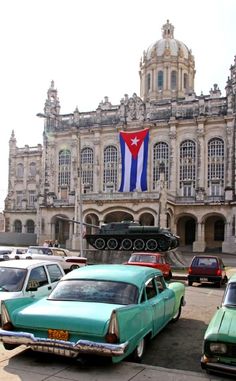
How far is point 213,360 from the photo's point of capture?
5836 millimetres

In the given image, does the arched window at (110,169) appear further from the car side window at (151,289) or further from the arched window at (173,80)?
the car side window at (151,289)

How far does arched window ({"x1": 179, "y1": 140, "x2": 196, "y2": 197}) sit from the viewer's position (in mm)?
48031

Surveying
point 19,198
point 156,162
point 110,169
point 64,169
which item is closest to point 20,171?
point 19,198

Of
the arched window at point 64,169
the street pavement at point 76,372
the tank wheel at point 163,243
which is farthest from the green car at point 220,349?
the arched window at point 64,169

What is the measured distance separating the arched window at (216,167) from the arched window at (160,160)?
497 cm

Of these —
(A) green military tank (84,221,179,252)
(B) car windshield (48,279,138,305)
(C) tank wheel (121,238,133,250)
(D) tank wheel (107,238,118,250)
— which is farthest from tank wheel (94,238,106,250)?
(B) car windshield (48,279,138,305)

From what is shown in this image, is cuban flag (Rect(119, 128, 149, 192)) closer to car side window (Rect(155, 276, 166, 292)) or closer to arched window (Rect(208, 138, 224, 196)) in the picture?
arched window (Rect(208, 138, 224, 196))

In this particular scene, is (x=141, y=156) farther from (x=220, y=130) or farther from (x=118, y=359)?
(x=118, y=359)

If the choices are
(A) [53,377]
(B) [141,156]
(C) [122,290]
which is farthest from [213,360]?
(B) [141,156]

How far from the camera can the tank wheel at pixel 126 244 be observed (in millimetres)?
30066

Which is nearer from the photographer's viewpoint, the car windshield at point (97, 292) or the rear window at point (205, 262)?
the car windshield at point (97, 292)

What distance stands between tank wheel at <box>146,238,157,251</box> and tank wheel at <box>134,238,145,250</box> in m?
0.37

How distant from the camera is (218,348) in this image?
5.84 metres

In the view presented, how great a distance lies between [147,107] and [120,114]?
350cm
